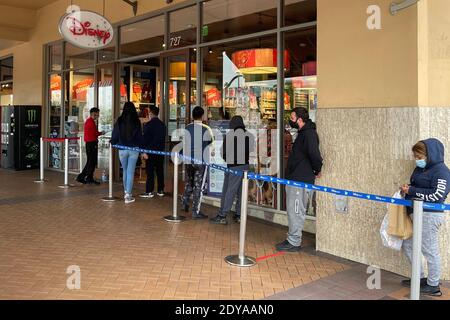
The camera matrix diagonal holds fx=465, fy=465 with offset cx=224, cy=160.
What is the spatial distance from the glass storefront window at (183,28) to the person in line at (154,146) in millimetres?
1418

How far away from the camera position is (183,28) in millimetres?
9156

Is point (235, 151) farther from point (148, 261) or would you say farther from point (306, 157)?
point (148, 261)

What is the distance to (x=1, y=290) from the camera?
4.10m

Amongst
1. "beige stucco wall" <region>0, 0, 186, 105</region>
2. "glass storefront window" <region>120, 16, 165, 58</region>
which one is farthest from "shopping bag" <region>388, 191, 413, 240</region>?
"beige stucco wall" <region>0, 0, 186, 105</region>

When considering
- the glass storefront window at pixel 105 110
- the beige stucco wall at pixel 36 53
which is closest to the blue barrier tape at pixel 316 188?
the glass storefront window at pixel 105 110

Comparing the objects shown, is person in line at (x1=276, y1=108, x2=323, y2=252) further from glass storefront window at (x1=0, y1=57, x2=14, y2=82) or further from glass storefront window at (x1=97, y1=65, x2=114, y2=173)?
glass storefront window at (x1=0, y1=57, x2=14, y2=82)

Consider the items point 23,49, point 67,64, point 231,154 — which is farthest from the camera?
point 23,49

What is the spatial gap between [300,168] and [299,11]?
275cm

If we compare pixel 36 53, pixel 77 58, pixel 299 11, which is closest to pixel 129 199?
pixel 299 11

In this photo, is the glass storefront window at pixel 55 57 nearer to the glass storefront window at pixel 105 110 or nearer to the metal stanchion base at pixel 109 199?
the glass storefront window at pixel 105 110

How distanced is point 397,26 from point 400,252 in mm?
2317
